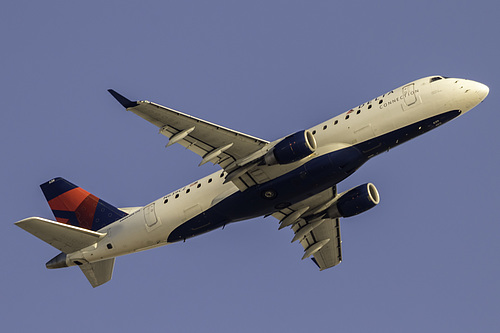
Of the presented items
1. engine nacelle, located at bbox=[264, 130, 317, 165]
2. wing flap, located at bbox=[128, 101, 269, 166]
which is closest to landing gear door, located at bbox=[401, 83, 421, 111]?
engine nacelle, located at bbox=[264, 130, 317, 165]

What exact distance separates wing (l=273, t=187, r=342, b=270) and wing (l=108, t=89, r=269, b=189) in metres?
7.27

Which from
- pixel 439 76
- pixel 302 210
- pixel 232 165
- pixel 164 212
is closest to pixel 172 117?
pixel 232 165

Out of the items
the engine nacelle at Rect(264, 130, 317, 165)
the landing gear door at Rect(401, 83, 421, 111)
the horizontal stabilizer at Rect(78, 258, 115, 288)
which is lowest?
the horizontal stabilizer at Rect(78, 258, 115, 288)

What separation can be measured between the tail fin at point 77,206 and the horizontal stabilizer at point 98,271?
8.30 feet

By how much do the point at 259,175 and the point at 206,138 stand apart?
412cm

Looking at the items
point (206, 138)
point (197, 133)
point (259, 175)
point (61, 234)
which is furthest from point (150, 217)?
point (259, 175)

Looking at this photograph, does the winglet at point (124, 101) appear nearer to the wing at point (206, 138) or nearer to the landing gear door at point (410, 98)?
the wing at point (206, 138)

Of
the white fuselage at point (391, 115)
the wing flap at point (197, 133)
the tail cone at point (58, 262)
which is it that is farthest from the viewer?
the tail cone at point (58, 262)

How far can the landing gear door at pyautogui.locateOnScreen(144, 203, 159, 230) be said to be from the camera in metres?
49.2

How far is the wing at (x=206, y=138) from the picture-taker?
4247cm

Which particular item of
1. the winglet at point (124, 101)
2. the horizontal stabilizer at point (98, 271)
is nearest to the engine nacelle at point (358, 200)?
the horizontal stabilizer at point (98, 271)

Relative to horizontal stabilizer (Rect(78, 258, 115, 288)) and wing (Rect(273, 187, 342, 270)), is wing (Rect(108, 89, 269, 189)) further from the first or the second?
horizontal stabilizer (Rect(78, 258, 115, 288))

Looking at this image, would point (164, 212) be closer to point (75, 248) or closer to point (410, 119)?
point (75, 248)

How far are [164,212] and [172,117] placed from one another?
28.1ft
